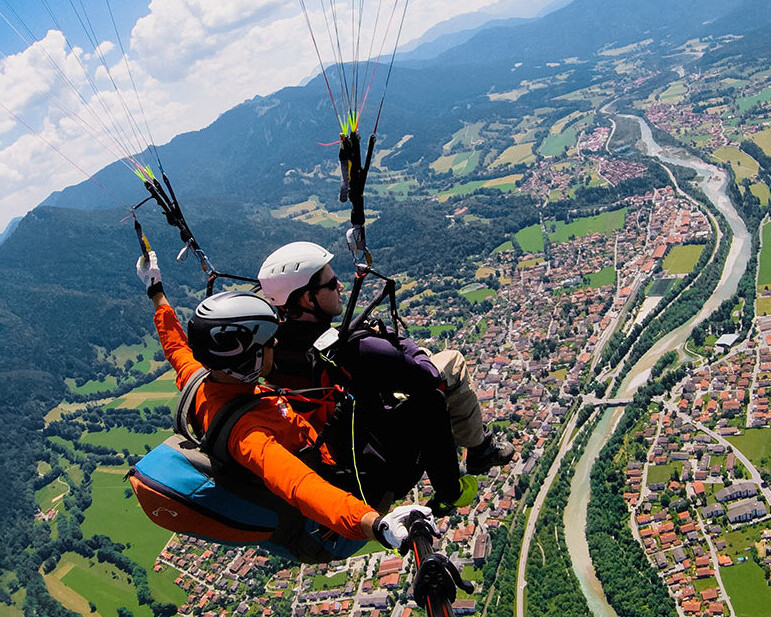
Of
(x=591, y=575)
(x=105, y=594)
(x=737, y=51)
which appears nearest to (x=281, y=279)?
(x=591, y=575)

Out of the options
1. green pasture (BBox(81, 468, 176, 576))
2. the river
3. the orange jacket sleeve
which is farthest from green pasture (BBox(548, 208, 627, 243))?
the orange jacket sleeve

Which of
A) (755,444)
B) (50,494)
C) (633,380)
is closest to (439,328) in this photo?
(633,380)

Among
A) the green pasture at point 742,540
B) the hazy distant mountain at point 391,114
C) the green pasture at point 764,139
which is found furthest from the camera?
the hazy distant mountain at point 391,114

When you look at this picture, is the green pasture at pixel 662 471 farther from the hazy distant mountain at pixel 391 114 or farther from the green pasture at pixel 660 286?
the hazy distant mountain at pixel 391 114

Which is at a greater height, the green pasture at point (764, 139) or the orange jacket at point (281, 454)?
the orange jacket at point (281, 454)

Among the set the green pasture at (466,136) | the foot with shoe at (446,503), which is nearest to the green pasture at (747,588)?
the foot with shoe at (446,503)

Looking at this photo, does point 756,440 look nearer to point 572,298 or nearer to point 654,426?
point 654,426
